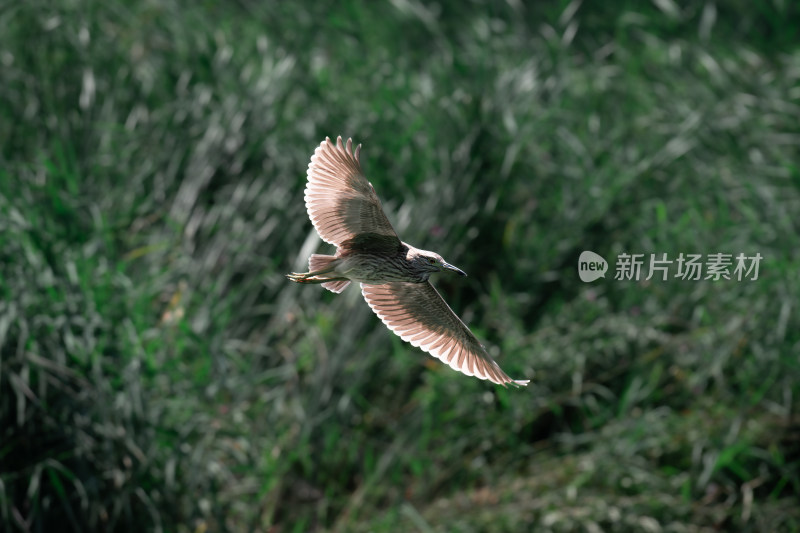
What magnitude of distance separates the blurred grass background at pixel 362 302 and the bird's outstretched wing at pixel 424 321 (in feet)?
5.57

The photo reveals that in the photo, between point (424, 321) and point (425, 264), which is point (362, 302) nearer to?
point (424, 321)

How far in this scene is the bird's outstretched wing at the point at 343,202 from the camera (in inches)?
83.6

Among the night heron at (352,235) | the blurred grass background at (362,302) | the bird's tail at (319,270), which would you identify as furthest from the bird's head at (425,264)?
the blurred grass background at (362,302)

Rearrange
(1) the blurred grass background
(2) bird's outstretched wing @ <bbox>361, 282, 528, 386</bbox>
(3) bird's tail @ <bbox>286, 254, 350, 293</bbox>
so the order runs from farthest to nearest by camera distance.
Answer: (1) the blurred grass background → (2) bird's outstretched wing @ <bbox>361, 282, 528, 386</bbox> → (3) bird's tail @ <bbox>286, 254, 350, 293</bbox>

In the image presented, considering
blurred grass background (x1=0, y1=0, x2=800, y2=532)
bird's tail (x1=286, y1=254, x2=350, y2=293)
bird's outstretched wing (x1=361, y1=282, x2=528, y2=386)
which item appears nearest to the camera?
bird's tail (x1=286, y1=254, x2=350, y2=293)

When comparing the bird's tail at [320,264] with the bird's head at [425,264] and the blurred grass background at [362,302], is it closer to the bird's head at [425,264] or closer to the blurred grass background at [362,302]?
the bird's head at [425,264]

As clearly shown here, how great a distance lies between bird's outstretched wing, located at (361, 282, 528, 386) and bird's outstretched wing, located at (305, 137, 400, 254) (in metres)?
0.35

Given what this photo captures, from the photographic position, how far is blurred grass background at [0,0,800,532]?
4016 millimetres

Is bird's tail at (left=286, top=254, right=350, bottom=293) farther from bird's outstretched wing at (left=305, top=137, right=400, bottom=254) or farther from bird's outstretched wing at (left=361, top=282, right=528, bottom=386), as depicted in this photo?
bird's outstretched wing at (left=361, top=282, right=528, bottom=386)

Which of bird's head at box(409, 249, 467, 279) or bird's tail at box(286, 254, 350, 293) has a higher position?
bird's head at box(409, 249, 467, 279)

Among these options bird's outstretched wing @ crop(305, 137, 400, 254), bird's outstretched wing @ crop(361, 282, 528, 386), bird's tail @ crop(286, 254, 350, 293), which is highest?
bird's outstretched wing @ crop(305, 137, 400, 254)

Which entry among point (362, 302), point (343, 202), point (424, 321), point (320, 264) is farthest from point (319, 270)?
point (362, 302)

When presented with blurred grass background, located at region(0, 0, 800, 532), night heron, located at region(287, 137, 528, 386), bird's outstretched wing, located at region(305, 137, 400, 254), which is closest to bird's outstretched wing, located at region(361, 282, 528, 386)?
night heron, located at region(287, 137, 528, 386)

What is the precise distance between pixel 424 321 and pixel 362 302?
213cm
